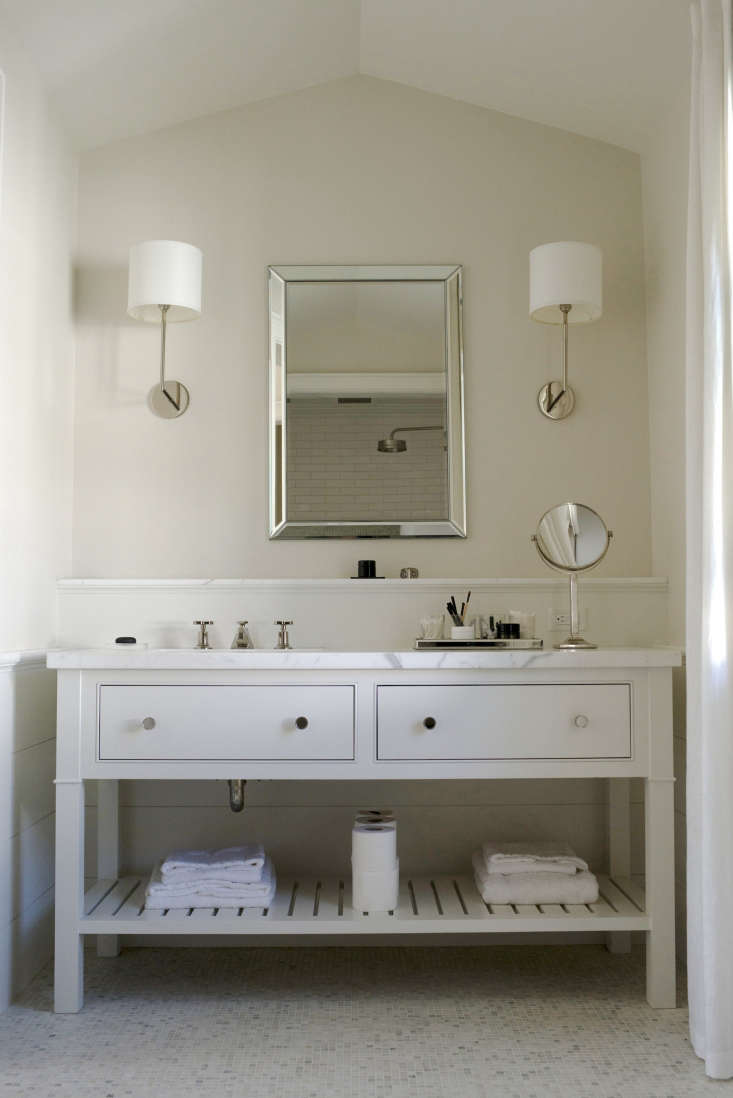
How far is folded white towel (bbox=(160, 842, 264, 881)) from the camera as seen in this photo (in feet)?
7.54

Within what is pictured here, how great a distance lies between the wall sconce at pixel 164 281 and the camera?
2.63 m

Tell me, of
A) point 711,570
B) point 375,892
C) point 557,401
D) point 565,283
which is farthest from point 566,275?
point 375,892

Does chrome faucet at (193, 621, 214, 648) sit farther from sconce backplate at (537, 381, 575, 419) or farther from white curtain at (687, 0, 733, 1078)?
white curtain at (687, 0, 733, 1078)

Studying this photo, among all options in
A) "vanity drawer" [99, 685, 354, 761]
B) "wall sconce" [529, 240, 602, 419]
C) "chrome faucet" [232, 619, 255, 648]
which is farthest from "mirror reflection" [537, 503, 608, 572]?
"chrome faucet" [232, 619, 255, 648]

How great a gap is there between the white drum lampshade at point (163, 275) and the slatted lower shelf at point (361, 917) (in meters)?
1.55

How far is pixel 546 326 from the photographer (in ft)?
9.37

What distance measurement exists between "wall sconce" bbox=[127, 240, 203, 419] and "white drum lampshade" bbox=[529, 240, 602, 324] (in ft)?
3.07

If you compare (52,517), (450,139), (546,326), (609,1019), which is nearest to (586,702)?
(609,1019)

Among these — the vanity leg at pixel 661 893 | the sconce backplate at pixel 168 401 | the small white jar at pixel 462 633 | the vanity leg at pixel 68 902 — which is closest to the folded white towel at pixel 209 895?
the vanity leg at pixel 68 902

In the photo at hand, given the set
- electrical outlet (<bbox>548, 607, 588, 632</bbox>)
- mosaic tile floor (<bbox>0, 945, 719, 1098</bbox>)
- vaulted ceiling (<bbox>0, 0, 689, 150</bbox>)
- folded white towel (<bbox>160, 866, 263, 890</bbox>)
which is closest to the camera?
mosaic tile floor (<bbox>0, 945, 719, 1098</bbox>)

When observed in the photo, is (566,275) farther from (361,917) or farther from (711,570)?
(361,917)

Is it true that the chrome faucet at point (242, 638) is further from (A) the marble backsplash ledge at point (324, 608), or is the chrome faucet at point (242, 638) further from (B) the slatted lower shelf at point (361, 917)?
(B) the slatted lower shelf at point (361, 917)

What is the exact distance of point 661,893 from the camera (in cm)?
220

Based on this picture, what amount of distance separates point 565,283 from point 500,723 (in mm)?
1201
